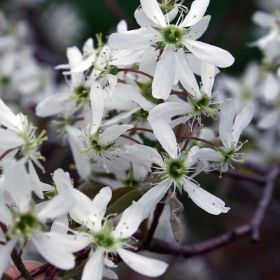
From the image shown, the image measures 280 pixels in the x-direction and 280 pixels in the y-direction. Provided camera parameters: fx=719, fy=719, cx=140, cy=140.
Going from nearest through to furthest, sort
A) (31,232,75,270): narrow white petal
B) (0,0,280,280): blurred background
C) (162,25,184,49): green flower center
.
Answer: (31,232,75,270): narrow white petal
(162,25,184,49): green flower center
(0,0,280,280): blurred background

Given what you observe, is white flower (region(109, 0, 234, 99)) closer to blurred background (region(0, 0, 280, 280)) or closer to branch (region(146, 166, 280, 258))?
branch (region(146, 166, 280, 258))

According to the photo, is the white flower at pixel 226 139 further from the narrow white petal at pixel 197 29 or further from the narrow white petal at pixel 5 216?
the narrow white petal at pixel 5 216

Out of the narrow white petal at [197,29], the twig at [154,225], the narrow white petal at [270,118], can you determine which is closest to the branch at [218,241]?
the twig at [154,225]

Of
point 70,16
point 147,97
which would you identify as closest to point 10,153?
point 147,97

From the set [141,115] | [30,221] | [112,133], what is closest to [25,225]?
[30,221]

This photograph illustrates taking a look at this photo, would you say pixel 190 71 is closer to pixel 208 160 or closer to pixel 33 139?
pixel 208 160

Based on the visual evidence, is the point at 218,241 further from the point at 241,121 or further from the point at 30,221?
the point at 30,221

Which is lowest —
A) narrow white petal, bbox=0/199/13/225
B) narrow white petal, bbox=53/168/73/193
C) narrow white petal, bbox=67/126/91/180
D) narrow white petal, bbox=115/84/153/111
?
narrow white petal, bbox=67/126/91/180

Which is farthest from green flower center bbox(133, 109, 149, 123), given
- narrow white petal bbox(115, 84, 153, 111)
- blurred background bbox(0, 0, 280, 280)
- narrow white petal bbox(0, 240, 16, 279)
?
blurred background bbox(0, 0, 280, 280)
